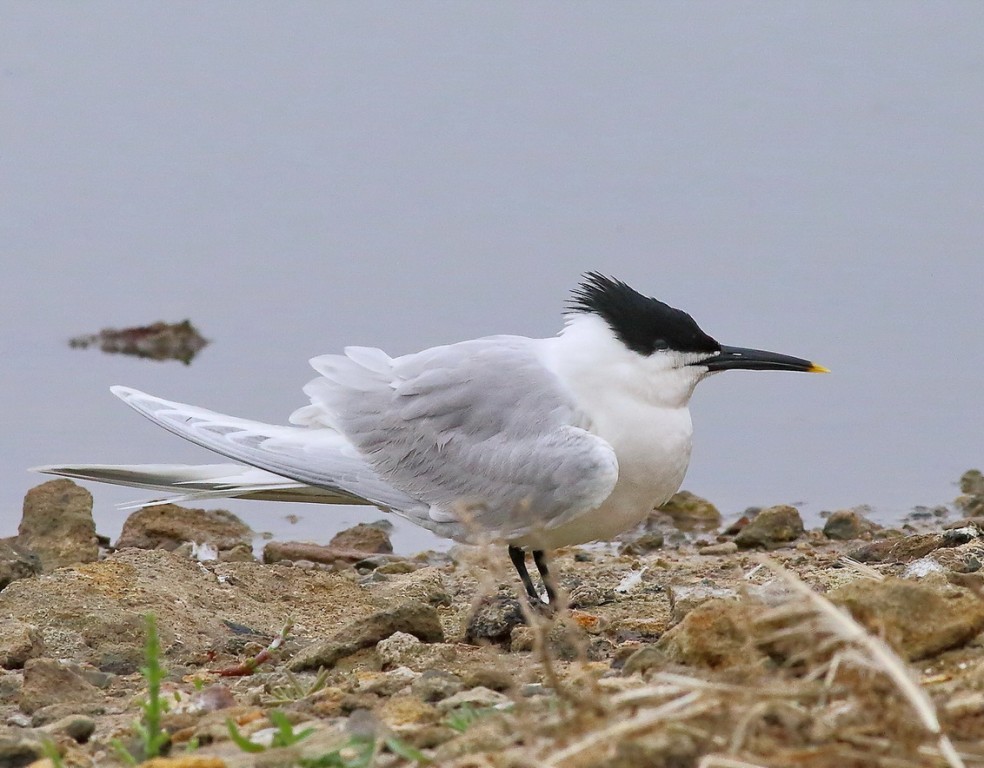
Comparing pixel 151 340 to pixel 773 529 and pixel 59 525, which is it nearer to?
pixel 59 525

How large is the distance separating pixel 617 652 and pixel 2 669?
1.70 meters

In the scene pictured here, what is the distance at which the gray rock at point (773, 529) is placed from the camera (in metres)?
6.76

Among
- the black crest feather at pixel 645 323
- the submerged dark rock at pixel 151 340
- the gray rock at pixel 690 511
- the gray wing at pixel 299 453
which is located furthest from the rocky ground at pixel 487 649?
the submerged dark rock at pixel 151 340

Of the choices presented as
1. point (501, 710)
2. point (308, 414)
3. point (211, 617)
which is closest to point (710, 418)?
point (308, 414)

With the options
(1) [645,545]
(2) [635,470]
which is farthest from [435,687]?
(1) [645,545]

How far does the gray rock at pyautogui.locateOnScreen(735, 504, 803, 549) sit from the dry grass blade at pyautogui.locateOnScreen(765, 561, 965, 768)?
4.37 metres

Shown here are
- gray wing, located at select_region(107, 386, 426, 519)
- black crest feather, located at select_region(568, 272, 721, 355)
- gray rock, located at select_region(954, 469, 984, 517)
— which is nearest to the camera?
black crest feather, located at select_region(568, 272, 721, 355)

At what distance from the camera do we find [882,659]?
2271 millimetres

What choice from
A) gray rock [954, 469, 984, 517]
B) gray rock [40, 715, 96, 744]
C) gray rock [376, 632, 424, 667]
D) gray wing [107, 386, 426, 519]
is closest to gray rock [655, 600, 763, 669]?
gray rock [376, 632, 424, 667]

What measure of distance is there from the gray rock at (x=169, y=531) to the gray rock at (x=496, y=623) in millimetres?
2256

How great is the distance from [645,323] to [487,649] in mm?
1537

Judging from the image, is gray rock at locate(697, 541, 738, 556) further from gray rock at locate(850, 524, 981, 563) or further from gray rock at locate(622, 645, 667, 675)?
gray rock at locate(622, 645, 667, 675)

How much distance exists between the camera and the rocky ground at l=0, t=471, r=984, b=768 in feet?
7.61

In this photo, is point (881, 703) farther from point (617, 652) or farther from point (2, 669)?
point (2, 669)
